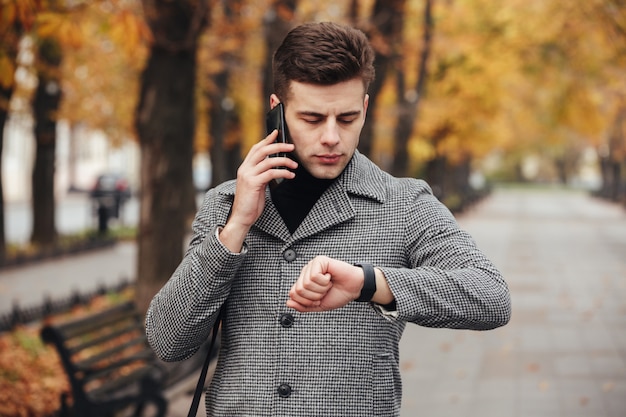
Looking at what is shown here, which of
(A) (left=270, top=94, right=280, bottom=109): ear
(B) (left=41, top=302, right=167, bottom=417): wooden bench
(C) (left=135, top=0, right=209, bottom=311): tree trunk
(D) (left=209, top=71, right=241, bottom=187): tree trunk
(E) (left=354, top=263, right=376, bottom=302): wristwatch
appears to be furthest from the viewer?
(D) (left=209, top=71, right=241, bottom=187): tree trunk

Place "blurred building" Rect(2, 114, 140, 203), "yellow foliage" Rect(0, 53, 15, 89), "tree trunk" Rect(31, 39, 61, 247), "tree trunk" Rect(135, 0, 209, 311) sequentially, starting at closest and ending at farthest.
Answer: "yellow foliage" Rect(0, 53, 15, 89), "tree trunk" Rect(135, 0, 209, 311), "tree trunk" Rect(31, 39, 61, 247), "blurred building" Rect(2, 114, 140, 203)

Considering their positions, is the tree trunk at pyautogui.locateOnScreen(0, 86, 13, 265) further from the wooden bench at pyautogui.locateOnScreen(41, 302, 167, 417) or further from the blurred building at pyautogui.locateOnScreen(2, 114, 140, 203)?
the blurred building at pyautogui.locateOnScreen(2, 114, 140, 203)

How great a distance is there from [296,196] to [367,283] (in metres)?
0.47

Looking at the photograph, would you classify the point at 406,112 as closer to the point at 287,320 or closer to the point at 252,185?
the point at 287,320

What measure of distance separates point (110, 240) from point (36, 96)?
502cm

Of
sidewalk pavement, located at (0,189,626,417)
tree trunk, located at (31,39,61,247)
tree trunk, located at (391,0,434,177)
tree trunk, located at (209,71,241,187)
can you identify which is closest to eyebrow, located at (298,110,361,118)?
sidewalk pavement, located at (0,189,626,417)

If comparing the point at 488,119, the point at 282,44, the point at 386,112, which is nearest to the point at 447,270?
the point at 282,44

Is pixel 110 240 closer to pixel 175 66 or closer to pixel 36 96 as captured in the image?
pixel 36 96

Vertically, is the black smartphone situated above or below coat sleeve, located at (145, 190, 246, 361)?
above

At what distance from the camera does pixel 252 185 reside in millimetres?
2398

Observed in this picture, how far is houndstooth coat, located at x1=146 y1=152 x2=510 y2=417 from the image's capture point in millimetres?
2461

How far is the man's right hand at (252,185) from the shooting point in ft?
7.82

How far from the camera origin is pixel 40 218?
20891 millimetres

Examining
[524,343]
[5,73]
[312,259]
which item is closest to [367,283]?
[312,259]
